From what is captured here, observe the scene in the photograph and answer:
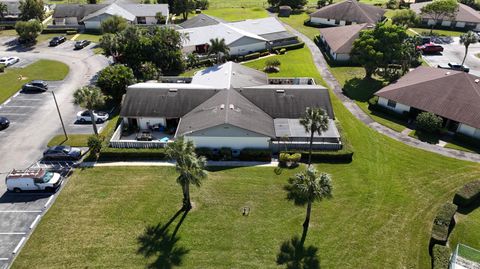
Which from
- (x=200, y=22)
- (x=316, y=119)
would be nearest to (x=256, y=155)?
(x=316, y=119)

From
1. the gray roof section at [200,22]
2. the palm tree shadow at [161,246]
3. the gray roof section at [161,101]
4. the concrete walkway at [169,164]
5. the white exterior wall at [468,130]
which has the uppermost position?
the gray roof section at [200,22]

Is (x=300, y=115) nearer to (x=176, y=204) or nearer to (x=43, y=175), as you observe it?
(x=176, y=204)

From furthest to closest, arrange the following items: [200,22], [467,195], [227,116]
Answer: [200,22]
[227,116]
[467,195]

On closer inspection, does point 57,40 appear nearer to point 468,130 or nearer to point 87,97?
point 87,97

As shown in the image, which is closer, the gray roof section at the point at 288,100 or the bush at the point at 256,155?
the bush at the point at 256,155

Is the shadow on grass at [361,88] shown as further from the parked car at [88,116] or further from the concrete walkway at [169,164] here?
the parked car at [88,116]

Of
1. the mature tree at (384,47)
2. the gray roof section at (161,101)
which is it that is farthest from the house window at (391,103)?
the gray roof section at (161,101)
